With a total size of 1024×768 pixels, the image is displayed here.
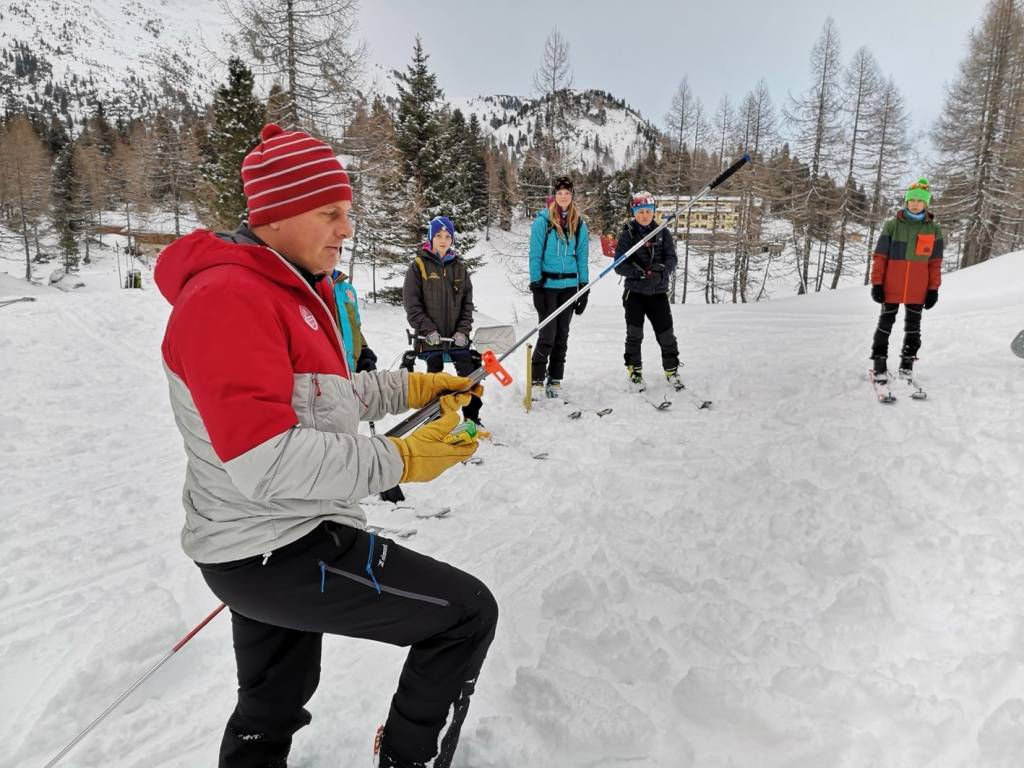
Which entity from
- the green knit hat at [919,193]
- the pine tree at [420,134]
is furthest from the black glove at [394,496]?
the pine tree at [420,134]

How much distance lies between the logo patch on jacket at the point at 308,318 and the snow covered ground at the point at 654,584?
1.82 m

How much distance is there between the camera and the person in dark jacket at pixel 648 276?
648 centimetres

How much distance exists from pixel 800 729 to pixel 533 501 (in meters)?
2.60

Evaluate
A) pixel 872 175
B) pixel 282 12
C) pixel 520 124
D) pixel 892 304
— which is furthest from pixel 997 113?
pixel 520 124

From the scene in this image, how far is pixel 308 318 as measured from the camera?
1.72m

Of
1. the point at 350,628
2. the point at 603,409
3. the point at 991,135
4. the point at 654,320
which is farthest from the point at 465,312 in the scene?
the point at 991,135

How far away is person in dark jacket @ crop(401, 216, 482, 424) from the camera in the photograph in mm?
6125

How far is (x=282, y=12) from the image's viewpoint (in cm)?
1680

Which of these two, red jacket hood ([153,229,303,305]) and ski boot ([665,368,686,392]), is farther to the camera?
ski boot ([665,368,686,392])

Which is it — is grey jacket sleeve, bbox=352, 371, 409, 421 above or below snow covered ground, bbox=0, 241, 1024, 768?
above

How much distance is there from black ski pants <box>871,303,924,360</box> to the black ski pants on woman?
613 cm

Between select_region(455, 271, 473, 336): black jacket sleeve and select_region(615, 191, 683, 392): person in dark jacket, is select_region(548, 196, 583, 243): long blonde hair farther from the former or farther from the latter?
select_region(455, 271, 473, 336): black jacket sleeve

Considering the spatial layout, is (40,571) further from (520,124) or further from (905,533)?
(520,124)

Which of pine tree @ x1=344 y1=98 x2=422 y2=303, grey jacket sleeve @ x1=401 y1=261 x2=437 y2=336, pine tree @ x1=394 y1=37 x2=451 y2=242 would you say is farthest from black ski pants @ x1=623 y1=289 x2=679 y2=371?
pine tree @ x1=394 y1=37 x2=451 y2=242
